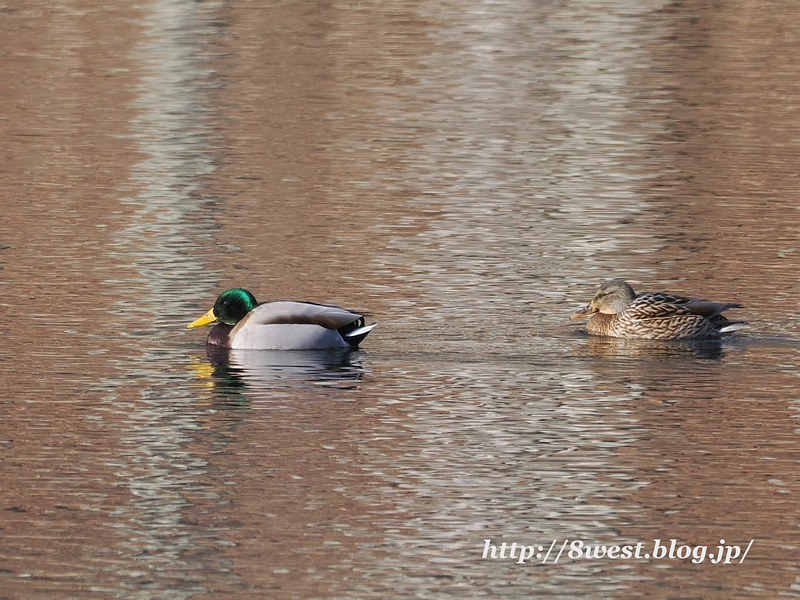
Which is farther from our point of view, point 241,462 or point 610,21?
point 610,21

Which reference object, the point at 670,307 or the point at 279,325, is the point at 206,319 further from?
the point at 670,307

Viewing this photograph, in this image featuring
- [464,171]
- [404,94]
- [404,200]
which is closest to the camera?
[404,200]

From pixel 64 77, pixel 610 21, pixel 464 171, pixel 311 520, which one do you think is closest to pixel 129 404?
pixel 311 520

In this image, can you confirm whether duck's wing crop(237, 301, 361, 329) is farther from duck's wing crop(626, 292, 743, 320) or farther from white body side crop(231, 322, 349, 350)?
duck's wing crop(626, 292, 743, 320)

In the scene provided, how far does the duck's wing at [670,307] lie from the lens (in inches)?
535

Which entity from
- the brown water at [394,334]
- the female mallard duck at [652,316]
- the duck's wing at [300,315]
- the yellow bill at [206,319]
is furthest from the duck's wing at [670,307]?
the yellow bill at [206,319]

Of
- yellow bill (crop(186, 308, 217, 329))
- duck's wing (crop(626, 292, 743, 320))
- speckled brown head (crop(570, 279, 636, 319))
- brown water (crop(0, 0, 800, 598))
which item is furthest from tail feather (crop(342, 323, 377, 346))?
duck's wing (crop(626, 292, 743, 320))

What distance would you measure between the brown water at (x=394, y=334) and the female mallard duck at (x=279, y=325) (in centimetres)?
15

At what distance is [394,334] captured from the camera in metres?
13.5

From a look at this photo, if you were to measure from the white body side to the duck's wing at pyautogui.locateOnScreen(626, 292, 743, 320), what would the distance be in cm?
246

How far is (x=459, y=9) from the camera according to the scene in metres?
43.2

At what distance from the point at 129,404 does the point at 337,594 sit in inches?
151

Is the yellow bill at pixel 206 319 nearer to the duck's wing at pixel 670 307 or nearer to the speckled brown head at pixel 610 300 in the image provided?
the speckled brown head at pixel 610 300

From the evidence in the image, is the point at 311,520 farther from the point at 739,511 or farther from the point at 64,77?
the point at 64,77
